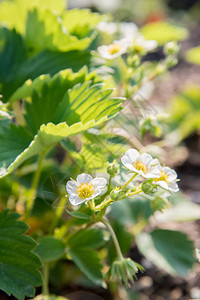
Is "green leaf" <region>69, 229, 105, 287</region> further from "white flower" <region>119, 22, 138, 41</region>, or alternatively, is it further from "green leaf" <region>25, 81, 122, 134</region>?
"white flower" <region>119, 22, 138, 41</region>

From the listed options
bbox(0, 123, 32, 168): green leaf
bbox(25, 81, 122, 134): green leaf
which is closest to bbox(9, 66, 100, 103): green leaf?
bbox(25, 81, 122, 134): green leaf

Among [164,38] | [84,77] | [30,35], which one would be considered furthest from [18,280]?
[164,38]

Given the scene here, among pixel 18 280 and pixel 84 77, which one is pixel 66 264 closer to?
pixel 18 280

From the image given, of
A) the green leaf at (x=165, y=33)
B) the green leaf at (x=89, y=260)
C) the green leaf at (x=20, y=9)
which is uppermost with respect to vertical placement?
the green leaf at (x=20, y=9)

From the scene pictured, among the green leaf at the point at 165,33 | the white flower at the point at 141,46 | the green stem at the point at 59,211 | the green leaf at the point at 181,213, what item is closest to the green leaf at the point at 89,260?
the green stem at the point at 59,211

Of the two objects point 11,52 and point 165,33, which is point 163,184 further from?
point 165,33

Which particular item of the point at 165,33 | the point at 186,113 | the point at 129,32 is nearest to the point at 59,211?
the point at 129,32

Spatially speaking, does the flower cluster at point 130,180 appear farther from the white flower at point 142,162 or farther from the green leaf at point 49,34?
the green leaf at point 49,34

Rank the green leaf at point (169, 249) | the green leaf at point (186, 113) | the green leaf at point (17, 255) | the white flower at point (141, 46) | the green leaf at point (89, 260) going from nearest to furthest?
the green leaf at point (17, 255)
the green leaf at point (89, 260)
the green leaf at point (169, 249)
the white flower at point (141, 46)
the green leaf at point (186, 113)
